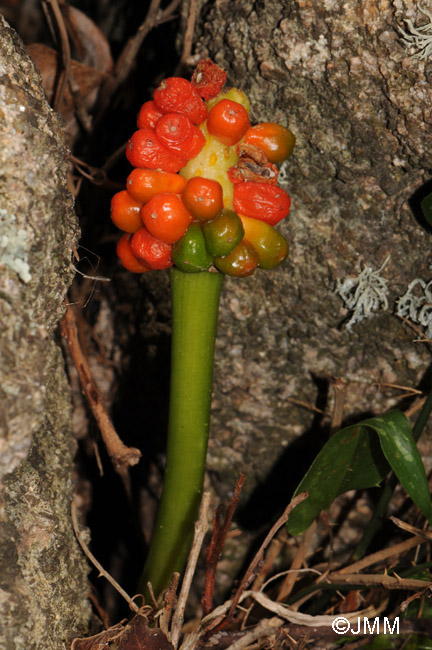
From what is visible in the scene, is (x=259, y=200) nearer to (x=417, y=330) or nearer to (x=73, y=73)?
(x=417, y=330)

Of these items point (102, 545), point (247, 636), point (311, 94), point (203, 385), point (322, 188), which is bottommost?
point (102, 545)

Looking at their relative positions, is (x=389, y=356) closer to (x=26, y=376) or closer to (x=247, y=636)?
(x=247, y=636)

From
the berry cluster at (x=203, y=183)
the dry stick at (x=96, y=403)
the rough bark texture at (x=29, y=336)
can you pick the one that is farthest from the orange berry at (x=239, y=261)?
the dry stick at (x=96, y=403)

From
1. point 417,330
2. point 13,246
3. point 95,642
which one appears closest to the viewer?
point 13,246

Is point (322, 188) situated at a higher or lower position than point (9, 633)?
higher

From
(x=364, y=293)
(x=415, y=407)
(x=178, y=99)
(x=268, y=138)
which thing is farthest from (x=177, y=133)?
(x=415, y=407)

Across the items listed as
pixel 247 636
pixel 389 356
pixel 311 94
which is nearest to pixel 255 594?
pixel 247 636
